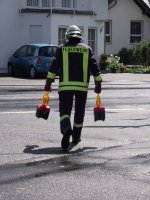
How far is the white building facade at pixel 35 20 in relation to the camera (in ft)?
105

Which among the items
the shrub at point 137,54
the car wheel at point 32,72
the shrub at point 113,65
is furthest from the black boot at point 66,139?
the shrub at point 137,54

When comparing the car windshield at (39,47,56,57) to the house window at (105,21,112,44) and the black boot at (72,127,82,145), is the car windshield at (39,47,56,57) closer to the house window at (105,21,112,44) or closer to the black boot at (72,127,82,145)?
the house window at (105,21,112,44)

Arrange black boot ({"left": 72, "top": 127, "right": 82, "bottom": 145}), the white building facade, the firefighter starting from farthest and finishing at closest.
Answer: the white building facade → black boot ({"left": 72, "top": 127, "right": 82, "bottom": 145}) → the firefighter

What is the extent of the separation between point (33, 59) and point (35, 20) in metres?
4.38

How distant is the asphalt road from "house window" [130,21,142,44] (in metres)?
27.2

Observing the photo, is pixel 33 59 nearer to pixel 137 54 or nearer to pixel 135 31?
pixel 137 54

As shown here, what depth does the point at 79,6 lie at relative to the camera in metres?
34.7

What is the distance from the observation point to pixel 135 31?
43.0m

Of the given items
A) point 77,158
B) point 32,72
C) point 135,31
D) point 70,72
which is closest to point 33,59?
point 32,72

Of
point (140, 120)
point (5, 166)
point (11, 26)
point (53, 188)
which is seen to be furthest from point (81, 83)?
point (11, 26)

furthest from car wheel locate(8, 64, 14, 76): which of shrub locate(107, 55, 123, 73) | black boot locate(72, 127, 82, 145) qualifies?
black boot locate(72, 127, 82, 145)

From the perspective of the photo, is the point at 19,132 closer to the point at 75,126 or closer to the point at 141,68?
the point at 75,126

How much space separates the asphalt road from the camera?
23.3 ft

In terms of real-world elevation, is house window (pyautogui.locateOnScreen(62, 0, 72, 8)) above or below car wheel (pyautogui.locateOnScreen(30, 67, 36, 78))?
above
